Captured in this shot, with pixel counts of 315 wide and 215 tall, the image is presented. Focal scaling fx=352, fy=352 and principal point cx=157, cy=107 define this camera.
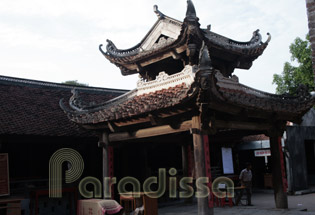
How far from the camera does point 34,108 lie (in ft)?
48.0

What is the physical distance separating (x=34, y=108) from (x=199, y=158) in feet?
27.5

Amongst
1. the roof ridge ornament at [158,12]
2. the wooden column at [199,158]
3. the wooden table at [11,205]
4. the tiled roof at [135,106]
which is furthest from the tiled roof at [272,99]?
the wooden table at [11,205]

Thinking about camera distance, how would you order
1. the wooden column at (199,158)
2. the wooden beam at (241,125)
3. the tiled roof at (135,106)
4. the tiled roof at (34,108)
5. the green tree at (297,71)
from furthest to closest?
1. the green tree at (297,71)
2. the tiled roof at (34,108)
3. the wooden beam at (241,125)
4. the tiled roof at (135,106)
5. the wooden column at (199,158)

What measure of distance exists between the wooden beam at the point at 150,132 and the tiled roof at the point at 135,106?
741 mm

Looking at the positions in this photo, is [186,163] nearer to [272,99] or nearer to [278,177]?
[278,177]

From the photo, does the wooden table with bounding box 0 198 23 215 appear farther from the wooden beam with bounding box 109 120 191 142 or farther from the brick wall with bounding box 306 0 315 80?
the brick wall with bounding box 306 0 315 80

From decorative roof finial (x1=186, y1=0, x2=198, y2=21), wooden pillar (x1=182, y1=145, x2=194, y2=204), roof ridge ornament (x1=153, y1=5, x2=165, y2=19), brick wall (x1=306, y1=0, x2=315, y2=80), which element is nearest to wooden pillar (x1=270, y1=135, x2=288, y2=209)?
wooden pillar (x1=182, y1=145, x2=194, y2=204)

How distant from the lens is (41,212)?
1309cm

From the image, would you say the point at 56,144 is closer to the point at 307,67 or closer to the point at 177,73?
the point at 177,73

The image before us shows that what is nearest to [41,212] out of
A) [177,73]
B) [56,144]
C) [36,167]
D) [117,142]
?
[36,167]

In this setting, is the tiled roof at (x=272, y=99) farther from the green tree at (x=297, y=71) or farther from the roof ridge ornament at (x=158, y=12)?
the green tree at (x=297, y=71)

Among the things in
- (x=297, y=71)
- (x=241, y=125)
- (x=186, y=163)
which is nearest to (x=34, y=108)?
(x=186, y=163)

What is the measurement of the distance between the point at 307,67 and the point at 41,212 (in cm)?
2770

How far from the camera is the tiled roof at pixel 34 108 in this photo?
12.9 meters
